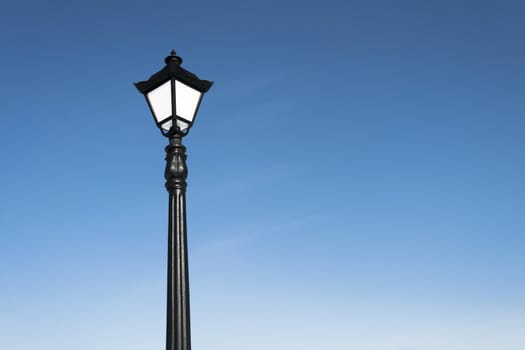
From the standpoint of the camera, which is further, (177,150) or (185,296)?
(177,150)

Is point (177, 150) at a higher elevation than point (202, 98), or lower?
lower

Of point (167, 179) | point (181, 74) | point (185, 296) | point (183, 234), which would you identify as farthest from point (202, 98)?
point (185, 296)

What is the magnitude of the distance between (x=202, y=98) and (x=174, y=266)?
6.75 feet

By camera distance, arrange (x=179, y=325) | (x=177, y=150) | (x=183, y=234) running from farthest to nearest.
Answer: (x=177, y=150) < (x=183, y=234) < (x=179, y=325)

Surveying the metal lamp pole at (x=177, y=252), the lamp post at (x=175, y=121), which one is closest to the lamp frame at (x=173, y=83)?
the lamp post at (x=175, y=121)

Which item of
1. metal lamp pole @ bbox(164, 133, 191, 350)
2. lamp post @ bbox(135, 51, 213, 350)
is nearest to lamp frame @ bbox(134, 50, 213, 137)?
lamp post @ bbox(135, 51, 213, 350)

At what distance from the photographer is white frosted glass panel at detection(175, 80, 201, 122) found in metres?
6.67

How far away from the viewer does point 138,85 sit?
6.93m

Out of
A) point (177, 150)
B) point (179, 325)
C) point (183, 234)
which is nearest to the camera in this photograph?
point (179, 325)

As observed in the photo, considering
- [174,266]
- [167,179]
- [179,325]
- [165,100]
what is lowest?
[179,325]

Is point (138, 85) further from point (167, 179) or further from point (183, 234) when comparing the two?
point (183, 234)

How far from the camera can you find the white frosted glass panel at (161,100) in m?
6.69

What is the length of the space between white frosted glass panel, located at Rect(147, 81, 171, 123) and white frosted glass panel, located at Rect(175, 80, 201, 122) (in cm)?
12

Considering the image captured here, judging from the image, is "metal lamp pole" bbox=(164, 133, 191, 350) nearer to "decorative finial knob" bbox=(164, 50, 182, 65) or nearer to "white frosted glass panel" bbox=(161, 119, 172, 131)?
"white frosted glass panel" bbox=(161, 119, 172, 131)
